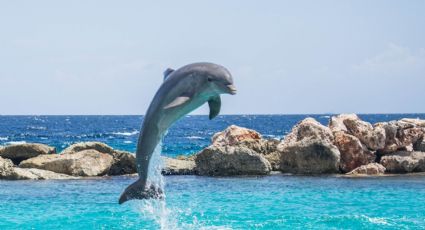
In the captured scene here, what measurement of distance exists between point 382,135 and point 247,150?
5211 mm

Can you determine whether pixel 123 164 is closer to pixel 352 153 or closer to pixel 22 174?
pixel 22 174

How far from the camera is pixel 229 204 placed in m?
17.5

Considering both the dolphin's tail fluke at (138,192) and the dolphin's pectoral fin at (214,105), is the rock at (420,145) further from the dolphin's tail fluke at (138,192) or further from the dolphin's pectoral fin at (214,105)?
the dolphin's pectoral fin at (214,105)

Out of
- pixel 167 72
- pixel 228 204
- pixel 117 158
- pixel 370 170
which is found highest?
pixel 167 72

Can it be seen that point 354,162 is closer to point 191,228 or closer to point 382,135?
point 382,135

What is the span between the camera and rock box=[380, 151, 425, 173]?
931 inches

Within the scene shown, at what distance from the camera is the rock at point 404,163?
931 inches

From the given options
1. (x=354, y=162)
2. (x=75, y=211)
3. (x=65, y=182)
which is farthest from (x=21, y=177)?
(x=354, y=162)

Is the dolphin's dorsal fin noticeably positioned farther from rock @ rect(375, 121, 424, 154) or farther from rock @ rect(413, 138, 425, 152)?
rock @ rect(413, 138, 425, 152)

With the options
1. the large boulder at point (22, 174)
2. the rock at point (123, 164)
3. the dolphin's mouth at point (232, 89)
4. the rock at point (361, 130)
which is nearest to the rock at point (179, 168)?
the rock at point (123, 164)

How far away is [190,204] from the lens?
17766 millimetres

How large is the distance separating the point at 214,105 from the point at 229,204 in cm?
Answer: 1042

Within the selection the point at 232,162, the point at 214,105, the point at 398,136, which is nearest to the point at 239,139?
the point at 232,162

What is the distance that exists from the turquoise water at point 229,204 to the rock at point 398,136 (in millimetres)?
2274
